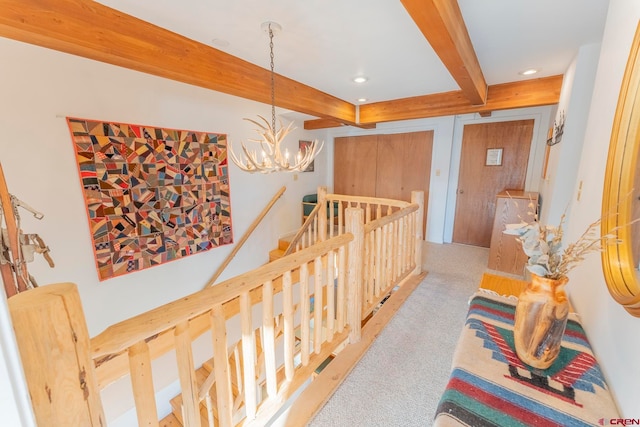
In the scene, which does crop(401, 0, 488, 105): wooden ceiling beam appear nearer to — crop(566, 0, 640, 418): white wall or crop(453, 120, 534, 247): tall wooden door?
crop(566, 0, 640, 418): white wall

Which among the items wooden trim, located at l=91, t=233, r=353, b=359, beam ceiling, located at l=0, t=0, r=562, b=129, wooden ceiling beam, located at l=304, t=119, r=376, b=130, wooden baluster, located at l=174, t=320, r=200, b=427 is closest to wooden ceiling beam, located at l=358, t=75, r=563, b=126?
beam ceiling, located at l=0, t=0, r=562, b=129

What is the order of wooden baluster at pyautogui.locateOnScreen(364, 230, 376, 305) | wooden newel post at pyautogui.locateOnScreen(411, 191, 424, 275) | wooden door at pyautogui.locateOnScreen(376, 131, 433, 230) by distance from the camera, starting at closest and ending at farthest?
wooden baluster at pyautogui.locateOnScreen(364, 230, 376, 305) < wooden newel post at pyautogui.locateOnScreen(411, 191, 424, 275) < wooden door at pyautogui.locateOnScreen(376, 131, 433, 230)

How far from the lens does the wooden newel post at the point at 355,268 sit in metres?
1.77

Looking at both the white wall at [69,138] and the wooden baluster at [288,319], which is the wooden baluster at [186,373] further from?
the white wall at [69,138]

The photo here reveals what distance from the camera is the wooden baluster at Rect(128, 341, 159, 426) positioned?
2.67ft

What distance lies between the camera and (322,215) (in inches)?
142

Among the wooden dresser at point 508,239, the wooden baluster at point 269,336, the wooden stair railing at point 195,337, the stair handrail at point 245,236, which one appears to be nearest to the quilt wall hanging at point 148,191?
the stair handrail at point 245,236

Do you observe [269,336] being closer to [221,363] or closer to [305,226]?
[221,363]

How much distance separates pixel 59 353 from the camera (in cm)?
51

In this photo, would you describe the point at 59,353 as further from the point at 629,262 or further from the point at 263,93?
→ the point at 263,93

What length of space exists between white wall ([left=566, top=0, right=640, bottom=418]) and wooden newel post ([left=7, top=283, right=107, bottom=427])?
4.37ft

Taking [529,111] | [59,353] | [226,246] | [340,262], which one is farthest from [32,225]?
[529,111]

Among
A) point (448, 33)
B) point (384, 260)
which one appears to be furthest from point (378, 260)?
point (448, 33)

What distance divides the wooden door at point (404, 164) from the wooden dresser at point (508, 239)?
1409 mm
